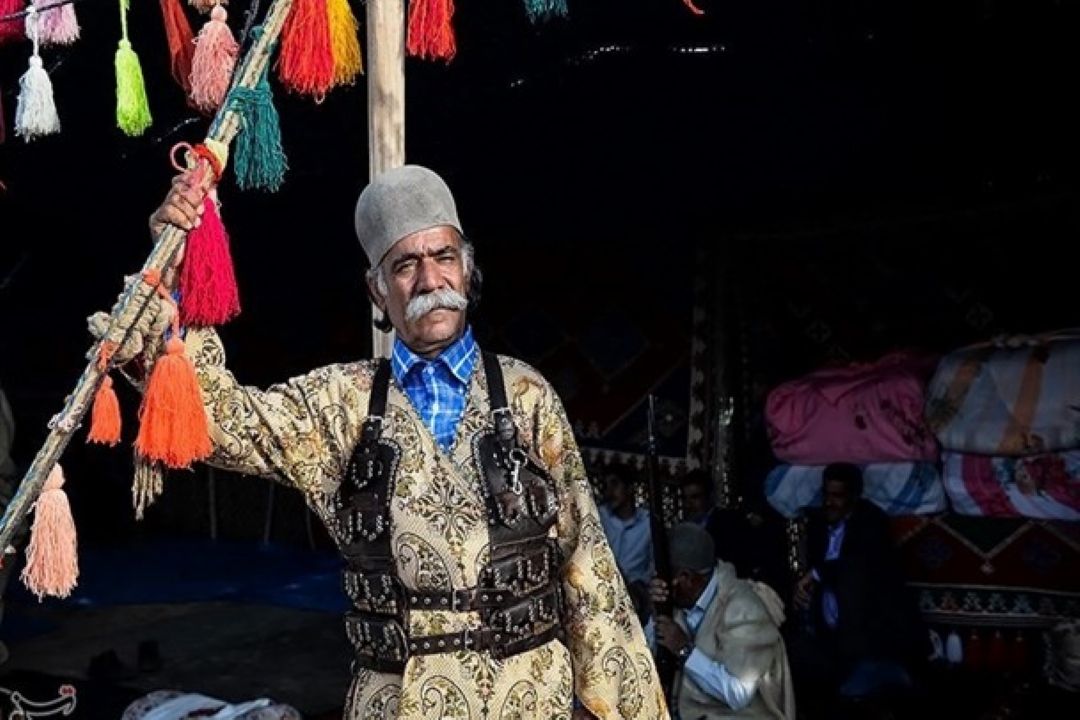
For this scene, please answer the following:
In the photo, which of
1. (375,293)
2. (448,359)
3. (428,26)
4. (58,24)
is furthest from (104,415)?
(58,24)

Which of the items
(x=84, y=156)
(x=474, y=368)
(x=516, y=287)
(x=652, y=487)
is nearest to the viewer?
(x=474, y=368)

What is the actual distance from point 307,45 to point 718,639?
288 cm

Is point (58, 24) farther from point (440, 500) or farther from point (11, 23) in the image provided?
point (440, 500)

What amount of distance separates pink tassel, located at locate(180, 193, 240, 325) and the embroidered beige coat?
90 millimetres

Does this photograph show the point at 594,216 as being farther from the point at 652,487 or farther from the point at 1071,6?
the point at 1071,6

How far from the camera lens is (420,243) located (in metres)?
2.73

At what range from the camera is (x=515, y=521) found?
2758mm

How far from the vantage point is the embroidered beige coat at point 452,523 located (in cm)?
268

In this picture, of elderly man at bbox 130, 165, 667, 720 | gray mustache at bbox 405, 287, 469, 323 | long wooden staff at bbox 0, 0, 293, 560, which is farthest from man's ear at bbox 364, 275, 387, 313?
long wooden staff at bbox 0, 0, 293, 560

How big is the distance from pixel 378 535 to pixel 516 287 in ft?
18.6

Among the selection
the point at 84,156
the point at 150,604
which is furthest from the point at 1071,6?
the point at 150,604

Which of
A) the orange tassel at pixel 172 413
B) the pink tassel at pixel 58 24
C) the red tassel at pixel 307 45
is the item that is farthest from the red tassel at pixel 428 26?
the pink tassel at pixel 58 24

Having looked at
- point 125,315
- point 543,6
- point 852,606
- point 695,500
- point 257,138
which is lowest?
point 852,606

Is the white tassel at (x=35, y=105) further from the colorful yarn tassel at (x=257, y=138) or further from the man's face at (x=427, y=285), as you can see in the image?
the man's face at (x=427, y=285)
